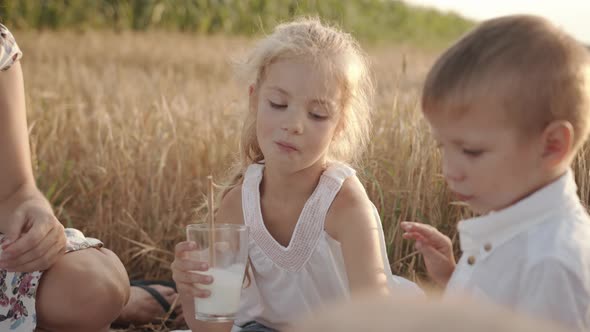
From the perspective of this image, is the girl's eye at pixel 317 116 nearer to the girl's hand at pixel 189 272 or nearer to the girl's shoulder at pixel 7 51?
the girl's hand at pixel 189 272

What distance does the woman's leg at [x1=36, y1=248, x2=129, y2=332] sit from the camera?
253 centimetres

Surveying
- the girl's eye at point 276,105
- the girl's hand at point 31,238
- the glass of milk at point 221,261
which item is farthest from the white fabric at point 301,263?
the girl's hand at point 31,238

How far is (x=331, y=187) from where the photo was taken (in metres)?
2.47

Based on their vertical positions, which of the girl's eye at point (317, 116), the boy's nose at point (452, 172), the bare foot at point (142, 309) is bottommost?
the bare foot at point (142, 309)

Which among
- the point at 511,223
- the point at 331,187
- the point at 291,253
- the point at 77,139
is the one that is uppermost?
the point at 511,223

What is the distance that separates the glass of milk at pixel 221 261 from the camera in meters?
2.07

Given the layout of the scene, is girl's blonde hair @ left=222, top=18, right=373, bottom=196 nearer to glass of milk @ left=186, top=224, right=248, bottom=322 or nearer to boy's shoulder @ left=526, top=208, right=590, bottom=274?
glass of milk @ left=186, top=224, right=248, bottom=322

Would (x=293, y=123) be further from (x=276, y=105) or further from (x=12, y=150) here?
(x=12, y=150)

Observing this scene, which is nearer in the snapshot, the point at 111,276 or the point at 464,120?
the point at 464,120

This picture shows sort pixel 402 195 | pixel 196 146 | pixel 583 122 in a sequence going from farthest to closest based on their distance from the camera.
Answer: pixel 196 146, pixel 402 195, pixel 583 122

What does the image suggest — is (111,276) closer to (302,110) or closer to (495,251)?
(302,110)

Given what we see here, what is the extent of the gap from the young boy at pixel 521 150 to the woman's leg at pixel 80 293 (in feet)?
3.91

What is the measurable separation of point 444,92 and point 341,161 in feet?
2.95

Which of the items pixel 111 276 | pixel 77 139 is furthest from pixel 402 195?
pixel 77 139
